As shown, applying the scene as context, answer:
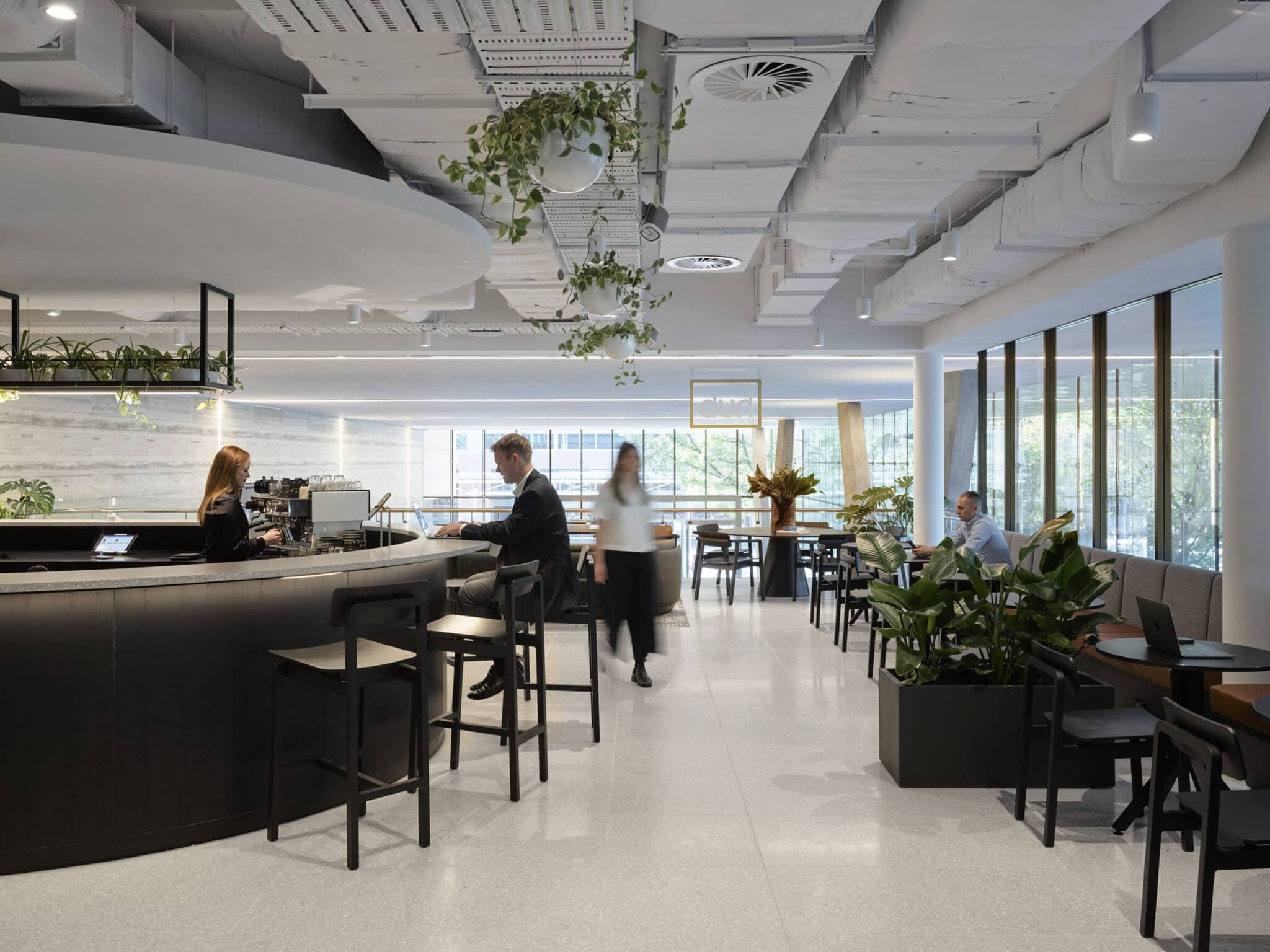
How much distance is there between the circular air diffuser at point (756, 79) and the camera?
11.0 feet

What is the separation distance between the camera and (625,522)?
568cm

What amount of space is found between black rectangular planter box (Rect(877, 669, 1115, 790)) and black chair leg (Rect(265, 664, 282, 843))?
255 cm

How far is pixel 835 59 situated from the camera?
333 cm

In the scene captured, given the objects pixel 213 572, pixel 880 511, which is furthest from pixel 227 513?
pixel 880 511

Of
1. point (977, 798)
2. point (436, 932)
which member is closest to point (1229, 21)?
point (977, 798)

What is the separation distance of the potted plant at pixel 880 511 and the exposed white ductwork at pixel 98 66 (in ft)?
23.6

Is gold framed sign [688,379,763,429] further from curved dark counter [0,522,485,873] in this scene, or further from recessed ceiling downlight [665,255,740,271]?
curved dark counter [0,522,485,873]

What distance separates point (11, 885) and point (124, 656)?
808mm

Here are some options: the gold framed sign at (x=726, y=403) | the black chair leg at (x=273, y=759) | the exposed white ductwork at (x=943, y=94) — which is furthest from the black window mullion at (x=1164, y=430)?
the black chair leg at (x=273, y=759)

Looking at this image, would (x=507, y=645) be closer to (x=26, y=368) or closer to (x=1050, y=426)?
(x=26, y=368)

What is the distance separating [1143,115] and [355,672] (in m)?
3.68

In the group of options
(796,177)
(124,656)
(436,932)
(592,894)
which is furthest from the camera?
(796,177)

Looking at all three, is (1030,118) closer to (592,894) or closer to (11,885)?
(592,894)

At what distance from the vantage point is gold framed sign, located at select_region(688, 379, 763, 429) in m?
11.1
